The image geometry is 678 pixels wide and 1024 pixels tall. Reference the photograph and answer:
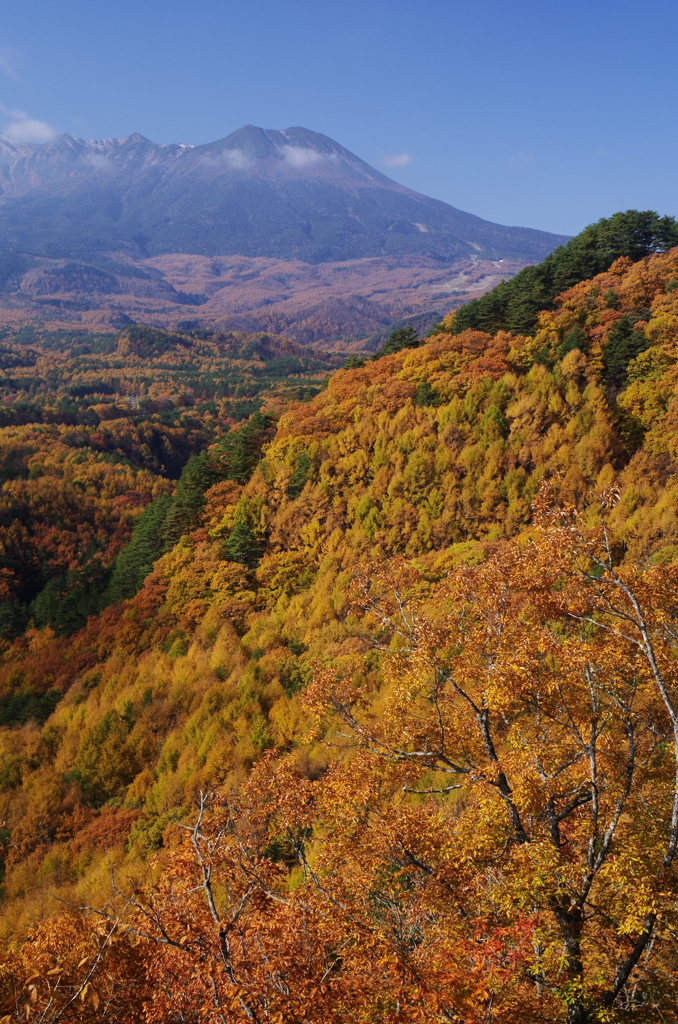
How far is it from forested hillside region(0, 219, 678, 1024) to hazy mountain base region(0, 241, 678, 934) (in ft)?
0.32

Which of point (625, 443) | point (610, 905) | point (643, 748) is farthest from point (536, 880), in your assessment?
point (625, 443)

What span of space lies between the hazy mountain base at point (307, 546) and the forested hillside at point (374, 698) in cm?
10

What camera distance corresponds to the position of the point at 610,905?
5.27 m

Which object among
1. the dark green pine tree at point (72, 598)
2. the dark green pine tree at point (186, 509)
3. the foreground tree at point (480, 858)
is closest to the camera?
the foreground tree at point (480, 858)

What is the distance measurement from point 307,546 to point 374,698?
24.5 ft

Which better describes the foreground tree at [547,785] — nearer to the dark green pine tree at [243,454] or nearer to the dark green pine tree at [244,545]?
the dark green pine tree at [244,545]

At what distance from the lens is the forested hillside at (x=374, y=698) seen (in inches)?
161

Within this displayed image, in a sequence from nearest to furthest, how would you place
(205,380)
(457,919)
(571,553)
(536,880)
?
(536,880) → (457,919) → (571,553) → (205,380)

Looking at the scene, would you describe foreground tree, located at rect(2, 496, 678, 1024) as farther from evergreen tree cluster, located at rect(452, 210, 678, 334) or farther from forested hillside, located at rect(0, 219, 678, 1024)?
evergreen tree cluster, located at rect(452, 210, 678, 334)

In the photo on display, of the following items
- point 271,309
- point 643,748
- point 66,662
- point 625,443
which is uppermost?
point 271,309

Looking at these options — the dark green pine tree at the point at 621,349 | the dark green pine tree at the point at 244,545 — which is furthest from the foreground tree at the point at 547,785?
the dark green pine tree at the point at 244,545

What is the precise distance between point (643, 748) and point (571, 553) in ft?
8.46

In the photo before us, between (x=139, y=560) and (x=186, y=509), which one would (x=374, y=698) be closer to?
(x=186, y=509)

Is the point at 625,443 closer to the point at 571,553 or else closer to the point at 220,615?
the point at 571,553
